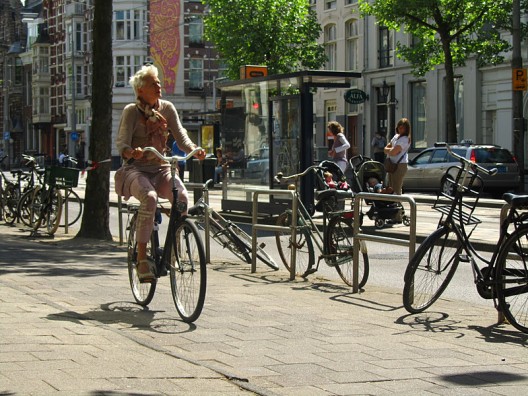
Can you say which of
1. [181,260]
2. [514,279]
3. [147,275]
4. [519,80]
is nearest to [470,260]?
[514,279]

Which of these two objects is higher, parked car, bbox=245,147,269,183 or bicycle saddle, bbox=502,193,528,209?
parked car, bbox=245,147,269,183

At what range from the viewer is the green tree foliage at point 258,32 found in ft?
146

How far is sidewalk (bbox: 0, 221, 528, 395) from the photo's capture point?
18.1 feet

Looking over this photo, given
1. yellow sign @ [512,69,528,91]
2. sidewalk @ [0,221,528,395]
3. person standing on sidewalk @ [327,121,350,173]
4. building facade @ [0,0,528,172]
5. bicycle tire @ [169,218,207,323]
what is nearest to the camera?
sidewalk @ [0,221,528,395]

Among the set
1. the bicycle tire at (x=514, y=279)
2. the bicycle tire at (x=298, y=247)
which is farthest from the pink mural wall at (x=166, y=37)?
the bicycle tire at (x=514, y=279)

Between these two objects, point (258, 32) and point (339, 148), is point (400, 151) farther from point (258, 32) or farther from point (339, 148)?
point (258, 32)

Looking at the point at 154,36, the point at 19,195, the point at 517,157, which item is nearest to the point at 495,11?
the point at 517,157

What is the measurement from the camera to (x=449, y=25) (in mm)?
33438

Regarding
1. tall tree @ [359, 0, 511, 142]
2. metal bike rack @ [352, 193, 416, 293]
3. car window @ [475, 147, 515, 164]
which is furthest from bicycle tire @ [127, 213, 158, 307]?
tall tree @ [359, 0, 511, 142]

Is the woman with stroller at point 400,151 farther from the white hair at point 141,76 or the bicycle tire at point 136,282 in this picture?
the white hair at point 141,76

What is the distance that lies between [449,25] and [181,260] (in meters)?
27.3

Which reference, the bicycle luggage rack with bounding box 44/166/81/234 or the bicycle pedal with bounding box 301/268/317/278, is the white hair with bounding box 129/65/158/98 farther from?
the bicycle luggage rack with bounding box 44/166/81/234

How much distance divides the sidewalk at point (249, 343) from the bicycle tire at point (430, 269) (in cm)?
13

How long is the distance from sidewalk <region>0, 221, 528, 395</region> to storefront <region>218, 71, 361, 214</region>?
27.1 feet
